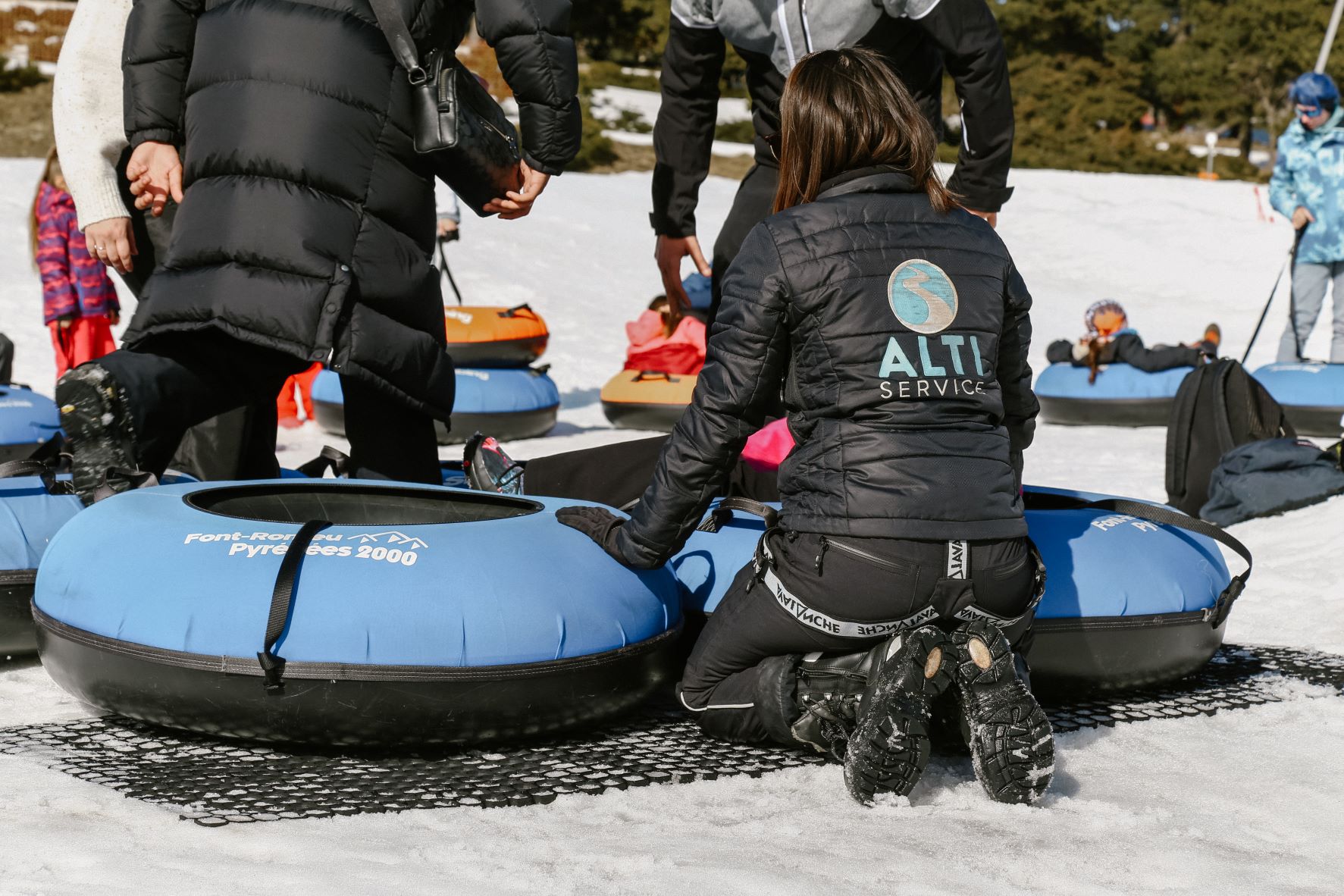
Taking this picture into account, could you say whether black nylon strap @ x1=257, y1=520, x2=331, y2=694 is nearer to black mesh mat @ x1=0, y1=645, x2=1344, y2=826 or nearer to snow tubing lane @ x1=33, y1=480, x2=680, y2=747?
snow tubing lane @ x1=33, y1=480, x2=680, y2=747

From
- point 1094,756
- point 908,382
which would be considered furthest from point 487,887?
point 1094,756

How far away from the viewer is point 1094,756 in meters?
3.04

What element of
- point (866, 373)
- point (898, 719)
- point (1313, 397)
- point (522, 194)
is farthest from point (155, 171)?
point (1313, 397)

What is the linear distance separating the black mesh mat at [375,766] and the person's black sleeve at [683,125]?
1552 millimetres

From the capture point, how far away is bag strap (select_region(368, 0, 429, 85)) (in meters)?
3.36

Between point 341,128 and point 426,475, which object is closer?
point 341,128

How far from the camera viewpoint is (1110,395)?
9.33 m

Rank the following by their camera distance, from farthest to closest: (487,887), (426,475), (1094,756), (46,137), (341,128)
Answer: (46,137)
(426,475)
(341,128)
(1094,756)
(487,887)

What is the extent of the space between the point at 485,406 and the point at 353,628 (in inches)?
219

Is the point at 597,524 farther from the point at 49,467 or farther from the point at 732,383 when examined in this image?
the point at 49,467

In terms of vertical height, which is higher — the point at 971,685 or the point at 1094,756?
the point at 971,685

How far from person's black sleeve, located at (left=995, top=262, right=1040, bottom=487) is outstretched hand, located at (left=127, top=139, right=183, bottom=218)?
1916 mm

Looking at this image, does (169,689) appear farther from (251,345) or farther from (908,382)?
(908,382)

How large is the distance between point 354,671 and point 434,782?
248 millimetres
